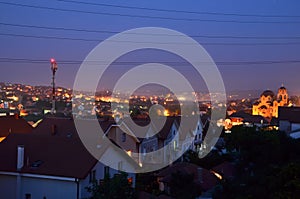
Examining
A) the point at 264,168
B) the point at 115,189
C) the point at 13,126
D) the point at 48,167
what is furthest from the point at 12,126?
the point at 115,189

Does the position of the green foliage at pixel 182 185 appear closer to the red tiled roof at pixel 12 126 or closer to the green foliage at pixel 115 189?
the green foliage at pixel 115 189

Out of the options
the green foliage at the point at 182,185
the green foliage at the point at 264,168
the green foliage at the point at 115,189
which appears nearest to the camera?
the green foliage at the point at 115,189

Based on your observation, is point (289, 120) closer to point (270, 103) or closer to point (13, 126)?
point (13, 126)

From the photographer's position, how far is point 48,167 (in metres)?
15.2

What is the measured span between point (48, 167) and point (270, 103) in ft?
275

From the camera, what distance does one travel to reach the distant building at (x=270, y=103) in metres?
89.0

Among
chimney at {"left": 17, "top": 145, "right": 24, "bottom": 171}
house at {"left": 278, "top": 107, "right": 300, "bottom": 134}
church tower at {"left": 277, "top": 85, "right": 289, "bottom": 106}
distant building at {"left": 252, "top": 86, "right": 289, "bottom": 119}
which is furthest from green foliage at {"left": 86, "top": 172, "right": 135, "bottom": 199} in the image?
church tower at {"left": 277, "top": 85, "right": 289, "bottom": 106}

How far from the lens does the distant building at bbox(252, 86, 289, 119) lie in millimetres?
89000

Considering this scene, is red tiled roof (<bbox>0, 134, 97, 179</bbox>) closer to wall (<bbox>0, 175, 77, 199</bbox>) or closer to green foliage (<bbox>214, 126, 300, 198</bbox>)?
wall (<bbox>0, 175, 77, 199</bbox>)

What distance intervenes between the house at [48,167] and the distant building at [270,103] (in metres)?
77.1

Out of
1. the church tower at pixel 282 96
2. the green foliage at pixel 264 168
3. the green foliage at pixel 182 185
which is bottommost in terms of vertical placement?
the green foliage at pixel 182 185

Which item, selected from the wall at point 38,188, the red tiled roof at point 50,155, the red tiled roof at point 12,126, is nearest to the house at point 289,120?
the red tiled roof at point 12,126

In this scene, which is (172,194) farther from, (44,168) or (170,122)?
(170,122)

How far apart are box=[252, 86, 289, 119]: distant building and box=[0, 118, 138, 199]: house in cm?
7712
